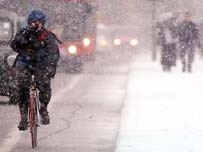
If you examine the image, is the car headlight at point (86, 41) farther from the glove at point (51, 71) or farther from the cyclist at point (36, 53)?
the glove at point (51, 71)

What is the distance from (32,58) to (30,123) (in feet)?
2.80

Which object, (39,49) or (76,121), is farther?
(76,121)

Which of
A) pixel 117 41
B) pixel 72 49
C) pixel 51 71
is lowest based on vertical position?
pixel 117 41

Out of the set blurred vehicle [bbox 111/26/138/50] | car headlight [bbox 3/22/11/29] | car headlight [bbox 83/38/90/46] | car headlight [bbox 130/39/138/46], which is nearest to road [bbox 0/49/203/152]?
car headlight [bbox 3/22/11/29]

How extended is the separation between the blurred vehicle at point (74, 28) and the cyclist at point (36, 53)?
51.4 feet

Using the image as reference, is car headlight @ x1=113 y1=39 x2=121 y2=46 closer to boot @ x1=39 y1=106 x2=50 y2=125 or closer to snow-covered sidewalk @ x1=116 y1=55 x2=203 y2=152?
snow-covered sidewalk @ x1=116 y1=55 x2=203 y2=152

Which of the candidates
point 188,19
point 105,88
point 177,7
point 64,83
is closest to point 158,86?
point 105,88

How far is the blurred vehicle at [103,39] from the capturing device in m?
43.4

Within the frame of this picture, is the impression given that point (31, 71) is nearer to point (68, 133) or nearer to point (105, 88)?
point (68, 133)

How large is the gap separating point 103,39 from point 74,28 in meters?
16.7

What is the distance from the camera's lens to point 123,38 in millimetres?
51156

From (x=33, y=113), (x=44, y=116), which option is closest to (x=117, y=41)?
(x=44, y=116)

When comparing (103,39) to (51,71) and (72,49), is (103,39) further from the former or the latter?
(51,71)

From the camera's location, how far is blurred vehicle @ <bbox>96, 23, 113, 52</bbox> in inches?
1709
